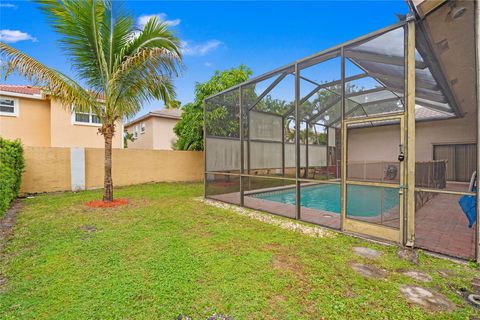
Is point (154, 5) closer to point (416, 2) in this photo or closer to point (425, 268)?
point (416, 2)

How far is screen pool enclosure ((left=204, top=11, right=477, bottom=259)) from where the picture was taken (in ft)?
12.6

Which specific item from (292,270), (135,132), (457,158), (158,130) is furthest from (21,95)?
(457,158)

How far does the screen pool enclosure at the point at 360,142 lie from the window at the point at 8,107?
10788 millimetres

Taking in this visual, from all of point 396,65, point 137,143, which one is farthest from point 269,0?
point 137,143

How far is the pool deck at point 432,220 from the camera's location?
377cm

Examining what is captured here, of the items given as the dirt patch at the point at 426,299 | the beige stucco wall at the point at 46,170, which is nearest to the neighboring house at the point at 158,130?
the beige stucco wall at the point at 46,170

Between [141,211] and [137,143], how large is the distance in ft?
51.5

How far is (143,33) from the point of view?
→ 6910 millimetres

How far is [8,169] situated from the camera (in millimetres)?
5844

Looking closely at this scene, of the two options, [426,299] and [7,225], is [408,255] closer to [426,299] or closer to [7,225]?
[426,299]

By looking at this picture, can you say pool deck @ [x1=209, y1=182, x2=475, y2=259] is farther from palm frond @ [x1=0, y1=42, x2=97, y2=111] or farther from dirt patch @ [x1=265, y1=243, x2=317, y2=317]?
palm frond @ [x1=0, y1=42, x2=97, y2=111]

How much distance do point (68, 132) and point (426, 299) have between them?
15.6 metres

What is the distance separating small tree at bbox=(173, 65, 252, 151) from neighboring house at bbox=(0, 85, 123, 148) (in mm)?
4557

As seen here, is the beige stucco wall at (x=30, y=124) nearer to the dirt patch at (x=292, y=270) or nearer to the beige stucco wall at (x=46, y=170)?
the beige stucco wall at (x=46, y=170)
